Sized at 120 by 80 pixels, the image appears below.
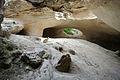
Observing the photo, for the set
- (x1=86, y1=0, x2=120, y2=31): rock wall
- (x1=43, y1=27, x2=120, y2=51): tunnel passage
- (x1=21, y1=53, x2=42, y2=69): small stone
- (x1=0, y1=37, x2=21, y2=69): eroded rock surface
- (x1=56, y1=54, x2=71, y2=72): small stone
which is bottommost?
(x1=43, y1=27, x2=120, y2=51): tunnel passage

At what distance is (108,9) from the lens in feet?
12.4

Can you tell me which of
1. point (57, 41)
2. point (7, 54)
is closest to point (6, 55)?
point (7, 54)

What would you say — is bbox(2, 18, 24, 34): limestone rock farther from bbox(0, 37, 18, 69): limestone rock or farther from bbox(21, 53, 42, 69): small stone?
bbox(21, 53, 42, 69): small stone

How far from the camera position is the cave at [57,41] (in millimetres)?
2714

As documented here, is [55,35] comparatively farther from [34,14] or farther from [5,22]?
[5,22]

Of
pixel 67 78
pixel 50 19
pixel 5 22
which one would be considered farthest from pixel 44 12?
pixel 67 78

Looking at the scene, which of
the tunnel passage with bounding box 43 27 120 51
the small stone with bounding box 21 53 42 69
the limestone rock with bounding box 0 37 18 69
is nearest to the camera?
A: the limestone rock with bounding box 0 37 18 69

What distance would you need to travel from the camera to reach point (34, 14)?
25.1ft

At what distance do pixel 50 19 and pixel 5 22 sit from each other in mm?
2889

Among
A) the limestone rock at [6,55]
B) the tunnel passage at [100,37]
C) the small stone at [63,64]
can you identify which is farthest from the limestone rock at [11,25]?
the small stone at [63,64]

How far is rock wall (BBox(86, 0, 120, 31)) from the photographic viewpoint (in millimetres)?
3443

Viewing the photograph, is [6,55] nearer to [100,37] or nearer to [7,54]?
[7,54]

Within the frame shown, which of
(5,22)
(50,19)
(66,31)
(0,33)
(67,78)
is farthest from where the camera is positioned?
(66,31)

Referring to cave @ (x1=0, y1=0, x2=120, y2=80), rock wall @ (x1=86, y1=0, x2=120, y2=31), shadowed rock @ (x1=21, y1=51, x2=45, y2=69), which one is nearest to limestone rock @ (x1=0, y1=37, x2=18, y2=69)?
cave @ (x1=0, y1=0, x2=120, y2=80)
